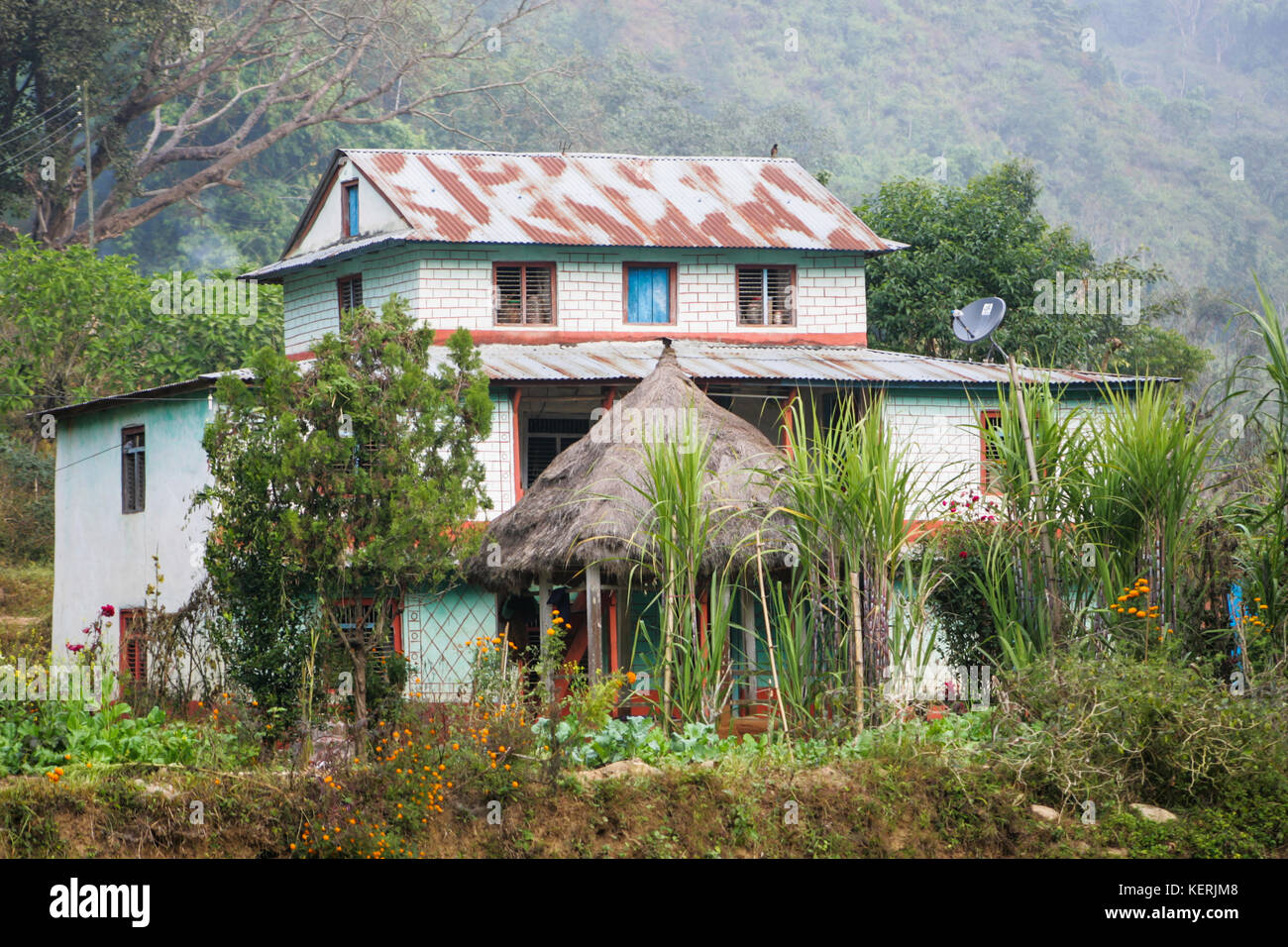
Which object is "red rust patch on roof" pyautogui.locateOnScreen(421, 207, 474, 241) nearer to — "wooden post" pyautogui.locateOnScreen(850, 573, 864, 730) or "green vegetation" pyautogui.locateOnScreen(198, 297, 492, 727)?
"green vegetation" pyautogui.locateOnScreen(198, 297, 492, 727)

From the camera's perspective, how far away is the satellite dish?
1329 centimetres

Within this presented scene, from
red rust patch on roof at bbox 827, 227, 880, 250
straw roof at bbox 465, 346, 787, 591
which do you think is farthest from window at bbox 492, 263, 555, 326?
straw roof at bbox 465, 346, 787, 591

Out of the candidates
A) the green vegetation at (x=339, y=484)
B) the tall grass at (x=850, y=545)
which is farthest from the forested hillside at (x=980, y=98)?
the tall grass at (x=850, y=545)

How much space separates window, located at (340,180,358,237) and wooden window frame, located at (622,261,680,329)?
14.0 feet

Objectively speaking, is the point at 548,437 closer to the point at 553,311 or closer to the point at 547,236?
the point at 553,311

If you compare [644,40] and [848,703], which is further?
[644,40]

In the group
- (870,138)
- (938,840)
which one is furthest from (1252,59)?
(938,840)

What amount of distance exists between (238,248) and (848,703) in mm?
40747

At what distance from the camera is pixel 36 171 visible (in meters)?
36.9

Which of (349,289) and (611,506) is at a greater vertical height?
(349,289)

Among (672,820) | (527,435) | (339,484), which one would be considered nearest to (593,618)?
(339,484)

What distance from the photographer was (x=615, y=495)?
14.2 meters

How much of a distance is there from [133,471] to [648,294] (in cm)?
789
